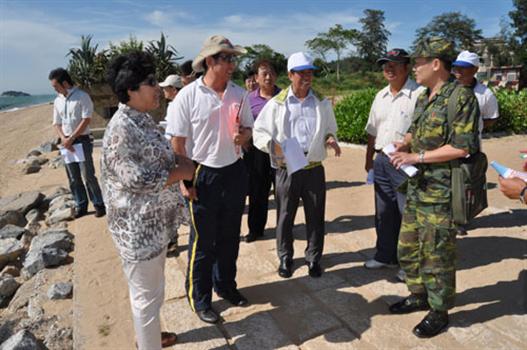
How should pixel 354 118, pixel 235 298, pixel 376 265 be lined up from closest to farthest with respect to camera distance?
pixel 235 298
pixel 376 265
pixel 354 118

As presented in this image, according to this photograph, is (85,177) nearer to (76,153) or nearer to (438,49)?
(76,153)

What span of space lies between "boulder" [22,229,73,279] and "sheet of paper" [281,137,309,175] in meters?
3.34

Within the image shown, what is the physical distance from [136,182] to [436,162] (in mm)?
1936

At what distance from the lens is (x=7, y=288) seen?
4492mm

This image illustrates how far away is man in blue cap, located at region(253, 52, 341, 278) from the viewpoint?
331 cm

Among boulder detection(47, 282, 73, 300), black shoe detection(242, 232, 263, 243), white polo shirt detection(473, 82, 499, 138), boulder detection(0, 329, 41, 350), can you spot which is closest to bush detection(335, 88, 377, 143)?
white polo shirt detection(473, 82, 499, 138)

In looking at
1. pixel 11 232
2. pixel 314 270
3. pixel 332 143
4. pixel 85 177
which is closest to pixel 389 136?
pixel 332 143

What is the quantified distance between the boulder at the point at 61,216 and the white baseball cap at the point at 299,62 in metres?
4.63

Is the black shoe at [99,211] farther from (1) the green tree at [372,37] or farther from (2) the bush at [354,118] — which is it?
(1) the green tree at [372,37]

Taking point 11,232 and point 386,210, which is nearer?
point 386,210

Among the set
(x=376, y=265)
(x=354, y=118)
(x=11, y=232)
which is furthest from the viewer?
(x=354, y=118)

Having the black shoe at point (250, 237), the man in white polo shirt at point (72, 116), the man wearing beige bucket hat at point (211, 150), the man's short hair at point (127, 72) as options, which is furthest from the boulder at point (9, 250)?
the man's short hair at point (127, 72)

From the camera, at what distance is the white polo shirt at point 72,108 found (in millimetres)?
5477

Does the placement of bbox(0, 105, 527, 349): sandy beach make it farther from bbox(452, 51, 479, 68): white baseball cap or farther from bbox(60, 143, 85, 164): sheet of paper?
bbox(452, 51, 479, 68): white baseball cap
